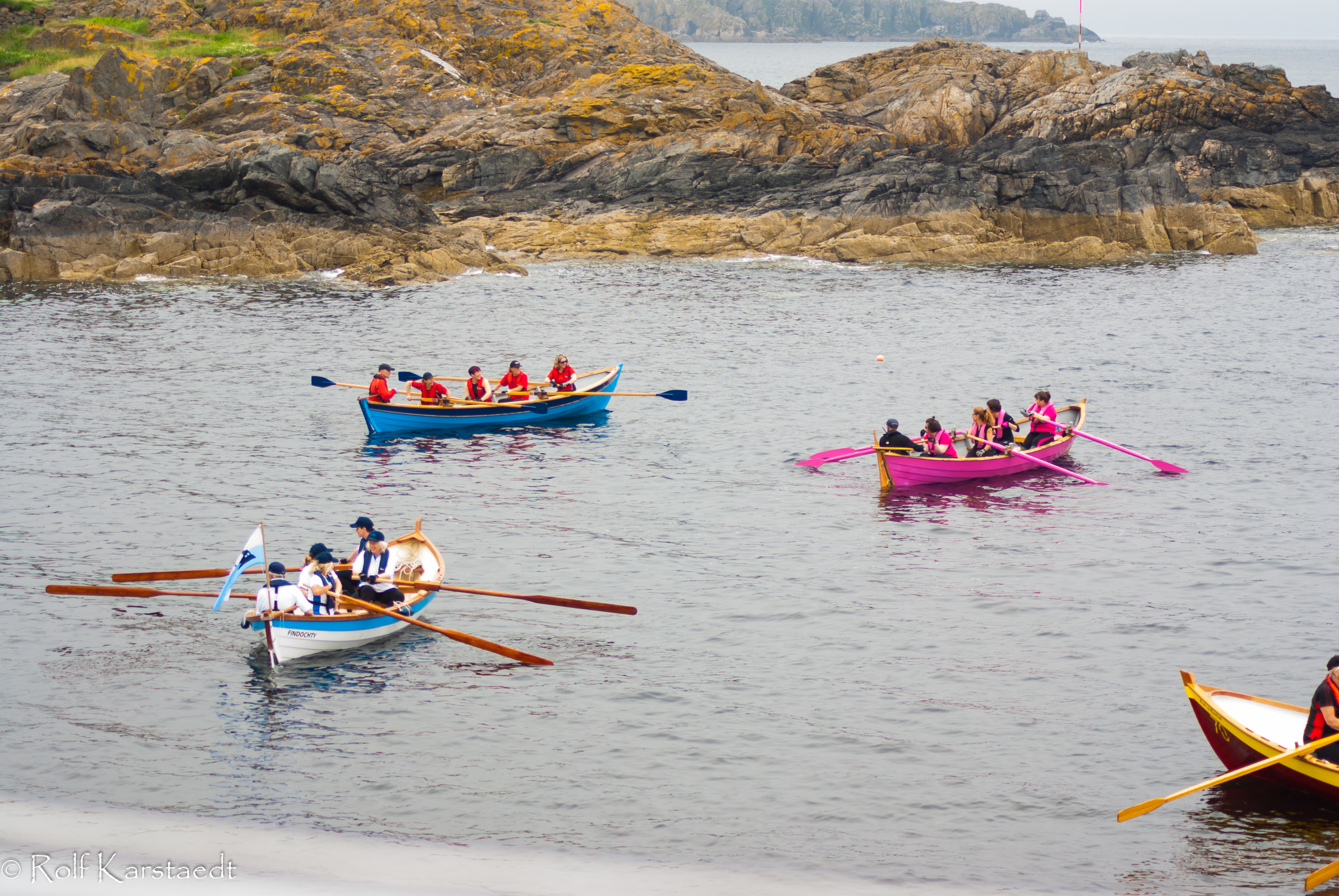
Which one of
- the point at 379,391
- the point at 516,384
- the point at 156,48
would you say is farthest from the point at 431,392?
the point at 156,48

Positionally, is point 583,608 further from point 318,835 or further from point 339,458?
point 339,458

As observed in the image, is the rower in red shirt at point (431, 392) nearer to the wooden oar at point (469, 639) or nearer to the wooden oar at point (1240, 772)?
the wooden oar at point (469, 639)

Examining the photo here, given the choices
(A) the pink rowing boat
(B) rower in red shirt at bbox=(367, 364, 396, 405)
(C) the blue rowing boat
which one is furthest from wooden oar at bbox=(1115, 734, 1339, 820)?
(B) rower in red shirt at bbox=(367, 364, 396, 405)

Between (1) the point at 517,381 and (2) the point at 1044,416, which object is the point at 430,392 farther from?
(2) the point at 1044,416

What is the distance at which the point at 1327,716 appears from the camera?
484 inches

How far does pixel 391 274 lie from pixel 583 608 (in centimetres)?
3890

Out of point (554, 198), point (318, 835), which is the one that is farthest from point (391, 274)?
point (318, 835)

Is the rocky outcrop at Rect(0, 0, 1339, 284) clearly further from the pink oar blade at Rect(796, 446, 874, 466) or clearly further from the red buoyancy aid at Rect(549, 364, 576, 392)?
the pink oar blade at Rect(796, 446, 874, 466)

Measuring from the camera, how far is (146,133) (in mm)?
61688

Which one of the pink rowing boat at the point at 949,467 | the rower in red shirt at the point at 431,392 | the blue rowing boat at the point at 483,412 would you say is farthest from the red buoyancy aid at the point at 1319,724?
the rower in red shirt at the point at 431,392

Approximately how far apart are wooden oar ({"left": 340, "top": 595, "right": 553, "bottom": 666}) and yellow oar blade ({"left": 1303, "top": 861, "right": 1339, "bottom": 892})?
33.3ft

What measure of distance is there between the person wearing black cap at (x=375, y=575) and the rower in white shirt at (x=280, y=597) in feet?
3.48

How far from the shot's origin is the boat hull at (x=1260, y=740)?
12.3 m

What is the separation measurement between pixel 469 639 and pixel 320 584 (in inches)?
94.0
